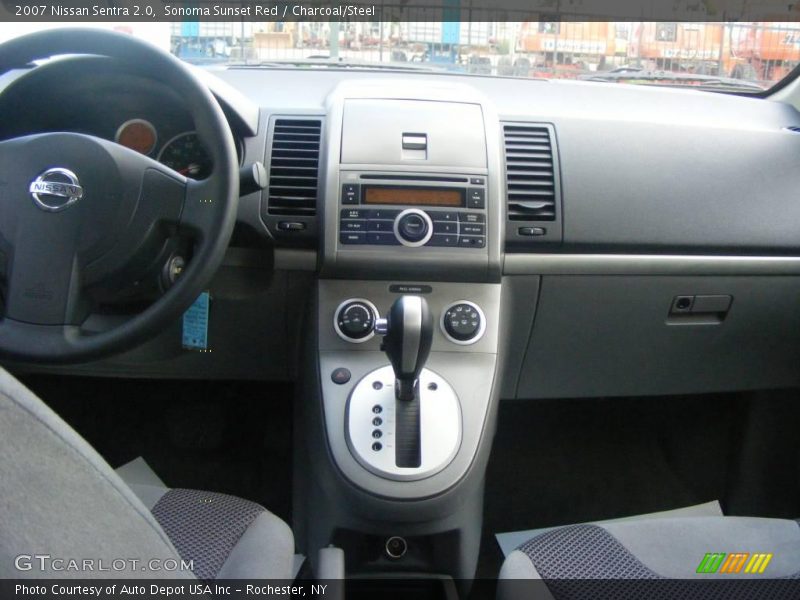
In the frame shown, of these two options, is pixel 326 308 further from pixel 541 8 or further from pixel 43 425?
pixel 43 425

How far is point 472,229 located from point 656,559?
2.31 ft

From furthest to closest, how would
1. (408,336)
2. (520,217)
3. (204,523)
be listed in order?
(520,217)
(408,336)
(204,523)

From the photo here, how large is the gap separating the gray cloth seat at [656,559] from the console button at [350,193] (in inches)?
29.0

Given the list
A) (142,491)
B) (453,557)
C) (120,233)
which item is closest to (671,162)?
(453,557)

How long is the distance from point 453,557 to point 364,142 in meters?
0.85

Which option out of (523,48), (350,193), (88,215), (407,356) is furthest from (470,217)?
(88,215)

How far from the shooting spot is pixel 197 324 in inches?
68.7

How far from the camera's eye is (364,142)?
171cm

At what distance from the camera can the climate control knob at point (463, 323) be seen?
1.70 m

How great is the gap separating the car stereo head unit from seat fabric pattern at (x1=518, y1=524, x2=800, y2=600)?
62cm

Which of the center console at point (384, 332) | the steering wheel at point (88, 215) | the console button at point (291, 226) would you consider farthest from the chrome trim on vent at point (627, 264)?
the steering wheel at point (88, 215)

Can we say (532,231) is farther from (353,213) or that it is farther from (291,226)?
(291,226)

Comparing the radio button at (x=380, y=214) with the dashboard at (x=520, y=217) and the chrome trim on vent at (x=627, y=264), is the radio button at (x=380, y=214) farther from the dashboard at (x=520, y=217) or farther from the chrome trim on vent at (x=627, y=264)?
the chrome trim on vent at (x=627, y=264)

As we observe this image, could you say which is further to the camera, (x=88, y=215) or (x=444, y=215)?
(x=444, y=215)
